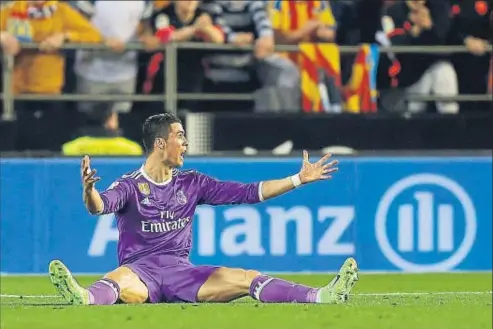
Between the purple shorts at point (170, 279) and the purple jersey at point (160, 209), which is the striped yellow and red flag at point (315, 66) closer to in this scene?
the purple jersey at point (160, 209)

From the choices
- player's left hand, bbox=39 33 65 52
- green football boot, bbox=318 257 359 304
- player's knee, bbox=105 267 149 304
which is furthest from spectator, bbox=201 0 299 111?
green football boot, bbox=318 257 359 304

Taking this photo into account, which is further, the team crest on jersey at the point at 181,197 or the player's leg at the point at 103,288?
the team crest on jersey at the point at 181,197

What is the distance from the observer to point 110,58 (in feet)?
51.3

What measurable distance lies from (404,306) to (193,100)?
6.61 meters

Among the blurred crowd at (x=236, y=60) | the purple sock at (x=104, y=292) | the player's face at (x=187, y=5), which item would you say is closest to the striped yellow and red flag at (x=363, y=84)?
the blurred crowd at (x=236, y=60)

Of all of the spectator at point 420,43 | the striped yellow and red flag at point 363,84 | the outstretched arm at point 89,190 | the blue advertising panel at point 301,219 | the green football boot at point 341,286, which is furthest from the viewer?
the spectator at point 420,43

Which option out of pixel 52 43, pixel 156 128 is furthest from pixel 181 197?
pixel 52 43

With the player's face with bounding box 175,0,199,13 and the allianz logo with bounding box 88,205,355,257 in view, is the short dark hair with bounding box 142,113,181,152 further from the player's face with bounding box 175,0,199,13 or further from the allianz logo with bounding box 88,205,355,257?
the player's face with bounding box 175,0,199,13

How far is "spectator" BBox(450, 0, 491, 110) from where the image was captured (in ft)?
54.4

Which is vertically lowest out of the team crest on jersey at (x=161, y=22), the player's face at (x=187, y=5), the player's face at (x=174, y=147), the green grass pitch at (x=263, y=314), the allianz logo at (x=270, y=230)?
the allianz logo at (x=270, y=230)

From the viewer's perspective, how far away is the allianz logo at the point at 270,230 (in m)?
15.1

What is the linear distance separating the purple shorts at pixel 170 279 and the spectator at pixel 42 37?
18.0 feet

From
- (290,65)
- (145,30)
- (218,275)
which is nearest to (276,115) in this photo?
(290,65)

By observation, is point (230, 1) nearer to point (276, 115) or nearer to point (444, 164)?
point (276, 115)
